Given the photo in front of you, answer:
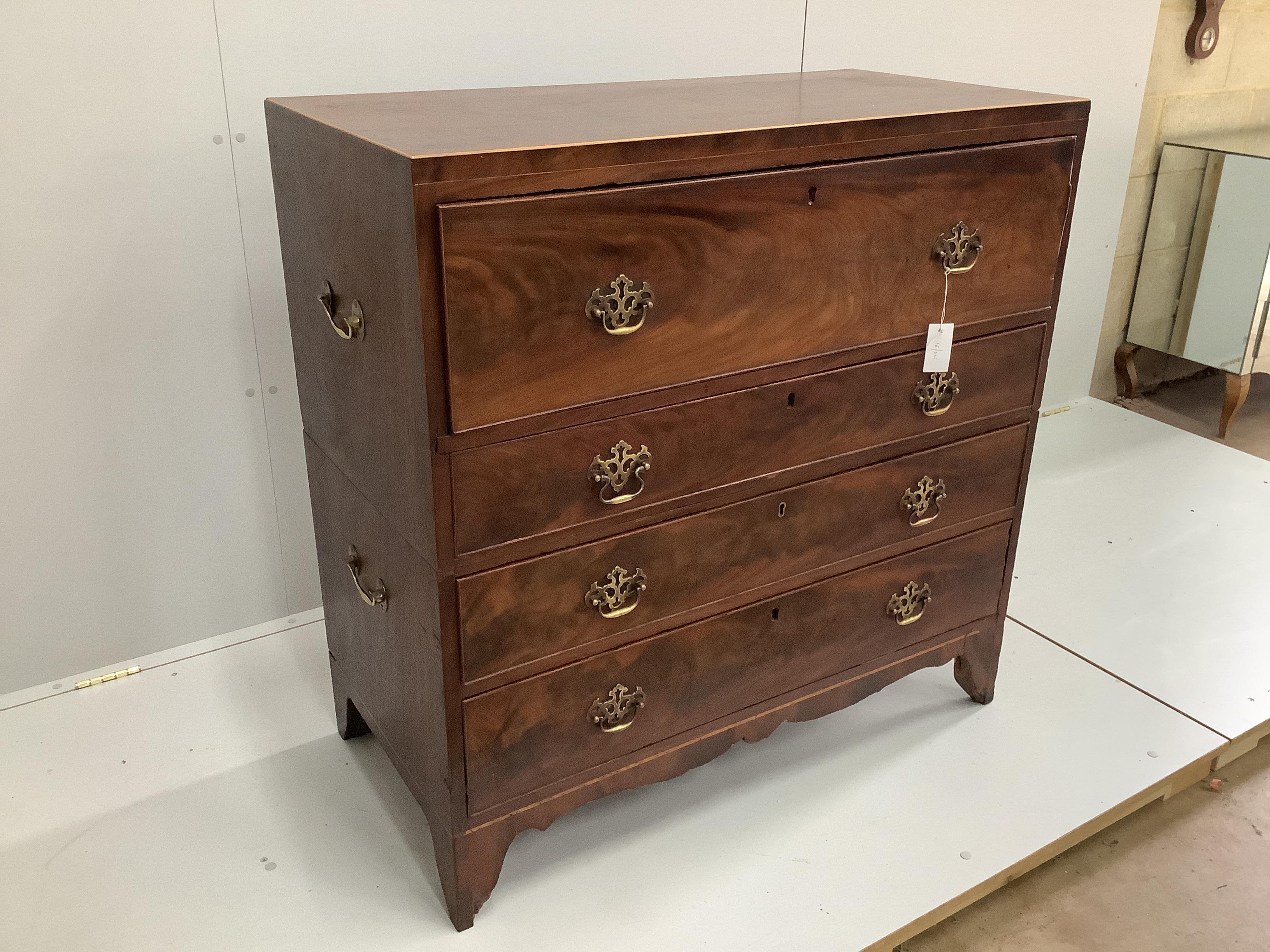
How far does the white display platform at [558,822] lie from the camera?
1437 mm

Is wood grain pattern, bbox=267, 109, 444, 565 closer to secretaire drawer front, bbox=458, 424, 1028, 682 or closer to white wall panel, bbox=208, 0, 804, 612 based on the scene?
secretaire drawer front, bbox=458, 424, 1028, 682

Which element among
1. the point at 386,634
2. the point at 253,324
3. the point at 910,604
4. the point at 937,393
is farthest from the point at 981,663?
the point at 253,324

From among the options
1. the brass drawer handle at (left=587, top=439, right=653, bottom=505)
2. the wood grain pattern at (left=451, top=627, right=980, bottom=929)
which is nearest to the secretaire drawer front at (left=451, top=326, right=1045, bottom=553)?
the brass drawer handle at (left=587, top=439, right=653, bottom=505)

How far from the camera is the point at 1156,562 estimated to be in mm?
2311

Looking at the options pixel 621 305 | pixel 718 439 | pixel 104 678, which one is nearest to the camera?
pixel 621 305

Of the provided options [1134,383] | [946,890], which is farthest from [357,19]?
[1134,383]

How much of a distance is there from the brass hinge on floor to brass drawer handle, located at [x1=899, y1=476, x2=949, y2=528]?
52.6 inches

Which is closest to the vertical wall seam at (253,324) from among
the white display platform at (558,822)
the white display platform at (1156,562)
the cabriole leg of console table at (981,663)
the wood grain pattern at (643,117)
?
the white display platform at (558,822)

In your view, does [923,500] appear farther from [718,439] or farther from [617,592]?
[617,592]

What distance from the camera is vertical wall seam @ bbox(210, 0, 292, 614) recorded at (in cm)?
168

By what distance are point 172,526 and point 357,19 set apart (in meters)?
0.90

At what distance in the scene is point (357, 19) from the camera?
1742 mm

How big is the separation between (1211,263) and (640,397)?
2338 millimetres

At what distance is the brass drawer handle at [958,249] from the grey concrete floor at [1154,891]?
83cm
